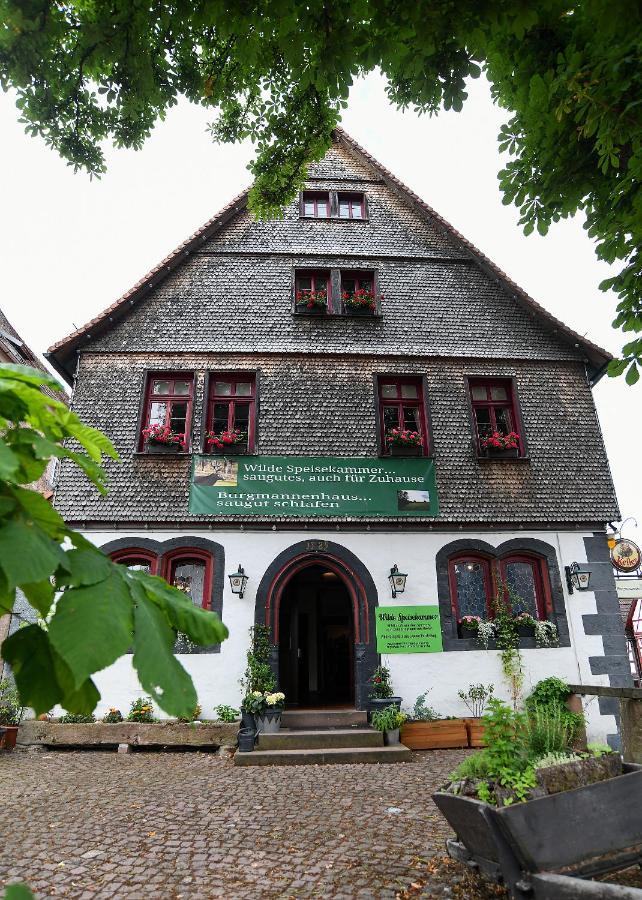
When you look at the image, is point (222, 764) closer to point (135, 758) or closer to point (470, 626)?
point (135, 758)

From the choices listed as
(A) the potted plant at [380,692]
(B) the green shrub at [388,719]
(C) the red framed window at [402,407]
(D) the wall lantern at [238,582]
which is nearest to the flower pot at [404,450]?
(C) the red framed window at [402,407]

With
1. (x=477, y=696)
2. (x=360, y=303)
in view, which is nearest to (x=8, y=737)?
(x=477, y=696)

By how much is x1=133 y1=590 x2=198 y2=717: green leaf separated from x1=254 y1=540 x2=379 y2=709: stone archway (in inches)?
379

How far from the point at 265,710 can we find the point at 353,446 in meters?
4.99

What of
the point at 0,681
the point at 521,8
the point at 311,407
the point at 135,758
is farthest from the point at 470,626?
the point at 521,8

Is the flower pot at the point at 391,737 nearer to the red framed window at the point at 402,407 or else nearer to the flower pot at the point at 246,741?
the flower pot at the point at 246,741

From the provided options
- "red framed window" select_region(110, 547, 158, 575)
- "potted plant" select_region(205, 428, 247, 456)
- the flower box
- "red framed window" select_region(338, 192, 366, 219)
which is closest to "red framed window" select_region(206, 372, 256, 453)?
"potted plant" select_region(205, 428, 247, 456)

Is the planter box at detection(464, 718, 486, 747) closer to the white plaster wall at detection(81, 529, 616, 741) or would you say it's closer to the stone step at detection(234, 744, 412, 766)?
the white plaster wall at detection(81, 529, 616, 741)

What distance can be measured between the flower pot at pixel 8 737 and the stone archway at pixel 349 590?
4336mm

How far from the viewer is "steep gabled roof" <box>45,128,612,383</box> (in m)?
12.0

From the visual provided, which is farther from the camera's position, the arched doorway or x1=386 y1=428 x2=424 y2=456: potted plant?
the arched doorway

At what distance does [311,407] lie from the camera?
11758 mm

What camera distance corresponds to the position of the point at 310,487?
11.1 meters

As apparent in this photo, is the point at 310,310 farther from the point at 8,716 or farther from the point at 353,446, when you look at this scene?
the point at 8,716
